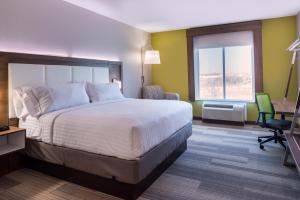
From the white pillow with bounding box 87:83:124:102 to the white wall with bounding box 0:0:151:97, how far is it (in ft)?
2.21

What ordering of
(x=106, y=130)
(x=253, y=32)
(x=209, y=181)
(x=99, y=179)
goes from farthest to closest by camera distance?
(x=253, y=32) < (x=209, y=181) < (x=99, y=179) < (x=106, y=130)

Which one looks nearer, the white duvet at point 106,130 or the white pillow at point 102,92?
the white duvet at point 106,130

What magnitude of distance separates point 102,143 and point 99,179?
0.45 meters

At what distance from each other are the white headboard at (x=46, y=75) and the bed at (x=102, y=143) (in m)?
0.01

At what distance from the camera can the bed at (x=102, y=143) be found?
1.97 m

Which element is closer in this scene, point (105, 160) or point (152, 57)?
point (105, 160)

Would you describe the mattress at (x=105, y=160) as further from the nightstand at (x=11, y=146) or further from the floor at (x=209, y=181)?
the floor at (x=209, y=181)

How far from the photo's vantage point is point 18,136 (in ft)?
8.44

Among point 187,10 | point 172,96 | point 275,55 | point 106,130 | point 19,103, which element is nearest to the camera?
point 106,130

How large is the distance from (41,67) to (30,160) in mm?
1316

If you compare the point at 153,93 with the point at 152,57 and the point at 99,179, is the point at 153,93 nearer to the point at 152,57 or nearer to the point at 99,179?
the point at 152,57

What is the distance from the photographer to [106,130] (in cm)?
204

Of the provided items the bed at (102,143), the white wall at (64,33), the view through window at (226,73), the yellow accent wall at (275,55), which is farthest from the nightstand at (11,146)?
the view through window at (226,73)

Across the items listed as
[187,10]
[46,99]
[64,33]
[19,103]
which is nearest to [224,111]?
[187,10]
